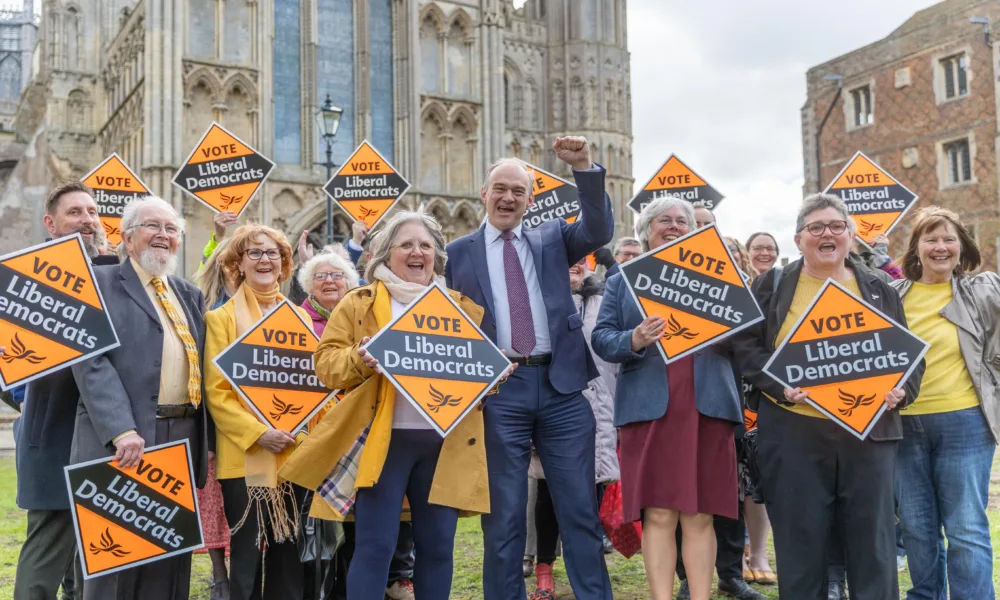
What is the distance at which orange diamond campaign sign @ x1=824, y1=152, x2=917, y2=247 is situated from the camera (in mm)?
8680

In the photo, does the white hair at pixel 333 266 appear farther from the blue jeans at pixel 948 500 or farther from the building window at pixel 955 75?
the building window at pixel 955 75

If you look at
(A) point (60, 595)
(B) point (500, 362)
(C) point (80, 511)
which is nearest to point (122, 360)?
(C) point (80, 511)

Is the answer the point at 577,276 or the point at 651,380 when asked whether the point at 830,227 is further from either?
the point at 577,276

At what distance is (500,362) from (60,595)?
3.64 metres

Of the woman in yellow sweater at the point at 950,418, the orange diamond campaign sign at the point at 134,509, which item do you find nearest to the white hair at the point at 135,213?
the orange diamond campaign sign at the point at 134,509

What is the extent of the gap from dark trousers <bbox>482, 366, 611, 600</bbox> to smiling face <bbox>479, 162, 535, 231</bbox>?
761 millimetres

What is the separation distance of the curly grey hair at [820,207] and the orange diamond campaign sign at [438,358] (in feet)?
5.23

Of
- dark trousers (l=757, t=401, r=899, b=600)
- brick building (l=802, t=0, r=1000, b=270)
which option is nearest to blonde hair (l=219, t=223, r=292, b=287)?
dark trousers (l=757, t=401, r=899, b=600)

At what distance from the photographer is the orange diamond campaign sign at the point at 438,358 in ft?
12.9

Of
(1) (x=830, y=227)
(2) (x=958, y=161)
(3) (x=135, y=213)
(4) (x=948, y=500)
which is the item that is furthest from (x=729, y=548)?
(2) (x=958, y=161)

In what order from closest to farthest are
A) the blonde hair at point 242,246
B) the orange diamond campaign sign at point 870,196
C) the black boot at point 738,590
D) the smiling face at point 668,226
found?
the smiling face at point 668,226 < the blonde hair at point 242,246 < the black boot at point 738,590 < the orange diamond campaign sign at point 870,196

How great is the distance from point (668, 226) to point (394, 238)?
4.85 feet

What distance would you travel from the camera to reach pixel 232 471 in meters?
4.60

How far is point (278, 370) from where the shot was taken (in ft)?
15.5
